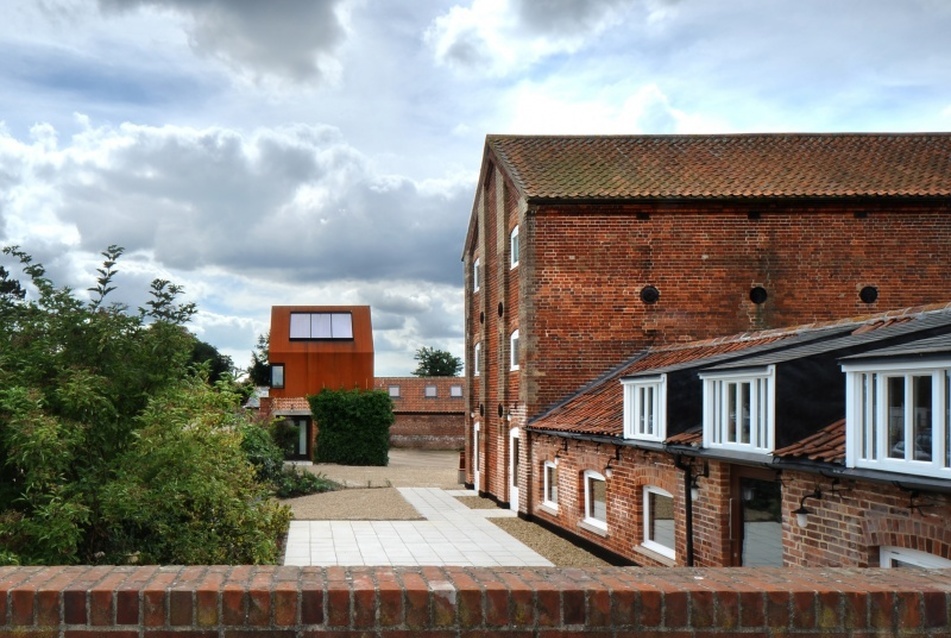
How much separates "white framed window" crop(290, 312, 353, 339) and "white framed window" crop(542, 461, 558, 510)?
28.6m

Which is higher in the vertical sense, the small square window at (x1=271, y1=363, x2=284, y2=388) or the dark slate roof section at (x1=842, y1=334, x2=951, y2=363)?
the dark slate roof section at (x1=842, y1=334, x2=951, y2=363)

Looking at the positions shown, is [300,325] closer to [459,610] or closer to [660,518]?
[660,518]

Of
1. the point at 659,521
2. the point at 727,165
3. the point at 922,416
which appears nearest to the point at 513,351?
the point at 727,165

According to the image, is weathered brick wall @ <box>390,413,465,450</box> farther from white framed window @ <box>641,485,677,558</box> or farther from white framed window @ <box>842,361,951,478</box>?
white framed window @ <box>842,361,951,478</box>

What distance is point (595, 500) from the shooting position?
19000 millimetres

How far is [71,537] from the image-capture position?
32.0 ft

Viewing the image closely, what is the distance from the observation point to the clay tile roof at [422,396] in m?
62.3

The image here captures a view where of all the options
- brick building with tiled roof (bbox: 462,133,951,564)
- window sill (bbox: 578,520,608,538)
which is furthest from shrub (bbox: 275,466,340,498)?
window sill (bbox: 578,520,608,538)

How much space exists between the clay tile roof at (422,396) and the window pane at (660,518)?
4617 centimetres

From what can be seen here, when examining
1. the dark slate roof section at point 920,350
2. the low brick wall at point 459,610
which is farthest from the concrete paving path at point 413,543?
the low brick wall at point 459,610

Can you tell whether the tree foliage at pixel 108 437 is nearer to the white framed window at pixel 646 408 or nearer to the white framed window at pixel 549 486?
the white framed window at pixel 646 408

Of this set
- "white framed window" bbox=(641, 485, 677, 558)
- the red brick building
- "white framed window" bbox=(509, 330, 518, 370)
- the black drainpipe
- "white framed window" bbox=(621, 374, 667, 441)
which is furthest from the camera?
the red brick building

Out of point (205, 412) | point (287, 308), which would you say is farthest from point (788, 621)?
point (287, 308)

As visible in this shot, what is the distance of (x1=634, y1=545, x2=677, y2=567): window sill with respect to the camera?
14680 millimetres
